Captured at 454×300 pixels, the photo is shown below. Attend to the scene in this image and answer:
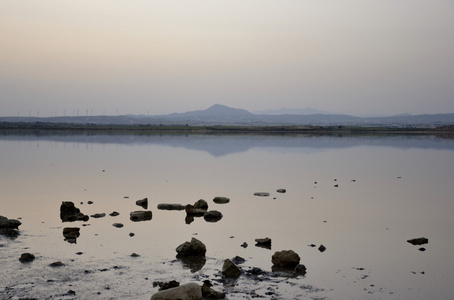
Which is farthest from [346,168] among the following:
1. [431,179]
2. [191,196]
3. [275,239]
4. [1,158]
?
[1,158]

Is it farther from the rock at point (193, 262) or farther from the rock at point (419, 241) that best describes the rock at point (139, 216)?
the rock at point (419, 241)

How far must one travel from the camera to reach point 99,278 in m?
11.8

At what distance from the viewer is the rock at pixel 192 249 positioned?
13.9 metres

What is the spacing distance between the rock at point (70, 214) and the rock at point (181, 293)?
960cm

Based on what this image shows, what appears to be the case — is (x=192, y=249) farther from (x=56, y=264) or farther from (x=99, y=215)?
(x=99, y=215)

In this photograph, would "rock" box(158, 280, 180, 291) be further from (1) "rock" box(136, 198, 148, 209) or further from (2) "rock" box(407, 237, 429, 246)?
(1) "rock" box(136, 198, 148, 209)

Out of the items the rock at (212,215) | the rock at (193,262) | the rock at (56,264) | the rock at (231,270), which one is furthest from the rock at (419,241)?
the rock at (56,264)

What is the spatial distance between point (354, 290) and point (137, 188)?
18.0 m

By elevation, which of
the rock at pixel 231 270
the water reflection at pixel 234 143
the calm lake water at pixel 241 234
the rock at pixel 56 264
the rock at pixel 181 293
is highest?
the rock at pixel 181 293

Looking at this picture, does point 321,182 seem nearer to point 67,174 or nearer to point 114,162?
point 67,174

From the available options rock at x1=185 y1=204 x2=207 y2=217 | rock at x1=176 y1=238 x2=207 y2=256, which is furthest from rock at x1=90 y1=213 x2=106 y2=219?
rock at x1=176 y1=238 x2=207 y2=256

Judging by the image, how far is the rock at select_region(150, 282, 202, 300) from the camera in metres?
9.77

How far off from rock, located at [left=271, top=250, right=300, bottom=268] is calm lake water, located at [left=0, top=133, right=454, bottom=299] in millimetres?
300

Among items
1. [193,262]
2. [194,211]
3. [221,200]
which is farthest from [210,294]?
[221,200]
